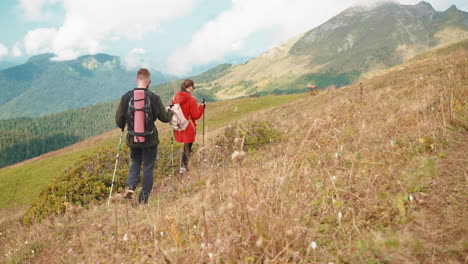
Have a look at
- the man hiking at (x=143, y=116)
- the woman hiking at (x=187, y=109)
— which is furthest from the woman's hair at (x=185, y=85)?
the man hiking at (x=143, y=116)

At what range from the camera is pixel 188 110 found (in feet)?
29.6

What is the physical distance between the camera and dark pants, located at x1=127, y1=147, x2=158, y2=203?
7457 millimetres

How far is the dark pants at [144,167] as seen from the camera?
24.5ft

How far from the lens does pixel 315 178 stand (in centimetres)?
497

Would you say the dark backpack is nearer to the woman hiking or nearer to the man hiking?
the man hiking

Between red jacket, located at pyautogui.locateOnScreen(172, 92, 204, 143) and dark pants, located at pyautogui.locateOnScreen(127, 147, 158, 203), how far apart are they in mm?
1642

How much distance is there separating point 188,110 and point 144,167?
2391 mm

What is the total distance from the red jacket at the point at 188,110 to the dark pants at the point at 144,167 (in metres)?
1.64

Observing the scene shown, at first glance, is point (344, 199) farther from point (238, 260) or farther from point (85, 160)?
point (85, 160)

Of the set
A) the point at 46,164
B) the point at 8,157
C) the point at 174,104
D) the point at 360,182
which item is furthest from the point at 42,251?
the point at 8,157

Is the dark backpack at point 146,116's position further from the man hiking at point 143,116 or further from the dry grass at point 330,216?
the dry grass at point 330,216

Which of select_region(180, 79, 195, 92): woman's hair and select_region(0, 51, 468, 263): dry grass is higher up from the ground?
select_region(180, 79, 195, 92): woman's hair

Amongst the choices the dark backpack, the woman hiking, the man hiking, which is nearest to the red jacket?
the woman hiking

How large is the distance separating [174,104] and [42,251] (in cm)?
496
